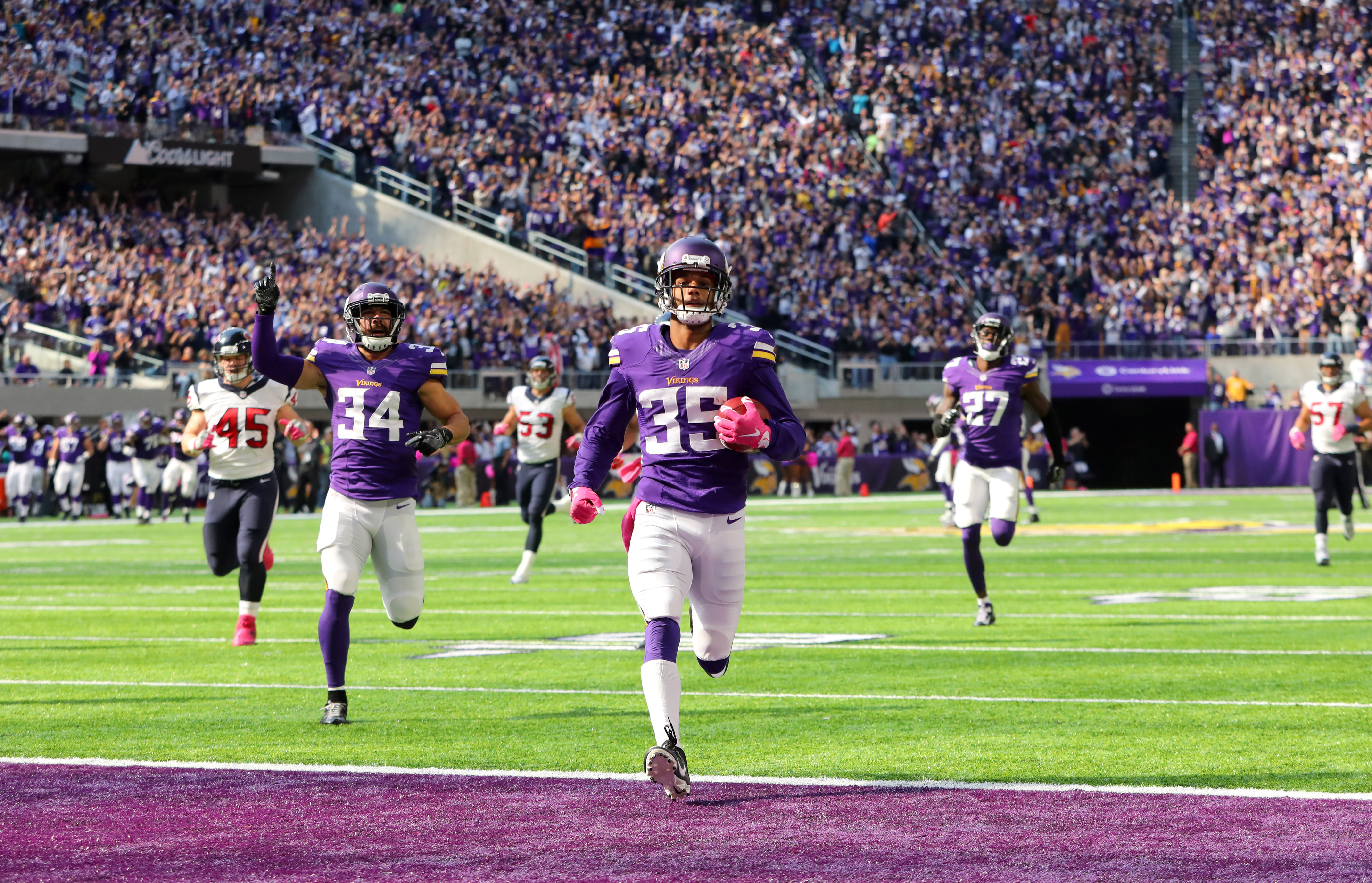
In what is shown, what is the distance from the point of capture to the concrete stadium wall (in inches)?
1505

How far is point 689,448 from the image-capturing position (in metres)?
6.07

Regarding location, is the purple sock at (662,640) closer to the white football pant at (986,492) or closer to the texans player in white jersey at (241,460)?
the texans player in white jersey at (241,460)

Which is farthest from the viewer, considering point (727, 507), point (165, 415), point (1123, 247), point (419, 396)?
point (1123, 247)

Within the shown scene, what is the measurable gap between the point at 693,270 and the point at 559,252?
33508 mm

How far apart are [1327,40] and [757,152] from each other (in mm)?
15190

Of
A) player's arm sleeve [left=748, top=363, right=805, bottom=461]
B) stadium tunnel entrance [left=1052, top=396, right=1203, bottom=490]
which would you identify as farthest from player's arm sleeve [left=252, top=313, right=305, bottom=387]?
stadium tunnel entrance [left=1052, top=396, right=1203, bottom=490]

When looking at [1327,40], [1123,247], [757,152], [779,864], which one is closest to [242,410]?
[779,864]

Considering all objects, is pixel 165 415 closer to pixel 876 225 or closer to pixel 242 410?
pixel 876 225

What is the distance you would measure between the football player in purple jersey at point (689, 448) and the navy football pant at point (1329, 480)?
1159 centimetres

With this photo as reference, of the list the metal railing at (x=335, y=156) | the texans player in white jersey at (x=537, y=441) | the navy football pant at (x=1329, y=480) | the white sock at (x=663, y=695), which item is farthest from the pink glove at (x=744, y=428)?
the metal railing at (x=335, y=156)

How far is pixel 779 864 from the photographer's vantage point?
4688 millimetres

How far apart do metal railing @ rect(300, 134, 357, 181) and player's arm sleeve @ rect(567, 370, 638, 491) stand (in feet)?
116

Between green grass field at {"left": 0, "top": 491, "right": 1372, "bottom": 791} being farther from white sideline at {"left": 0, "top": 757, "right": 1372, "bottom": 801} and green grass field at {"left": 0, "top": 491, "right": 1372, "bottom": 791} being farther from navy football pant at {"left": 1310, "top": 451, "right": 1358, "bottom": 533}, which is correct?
navy football pant at {"left": 1310, "top": 451, "right": 1358, "bottom": 533}

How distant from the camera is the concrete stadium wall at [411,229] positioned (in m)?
38.2
